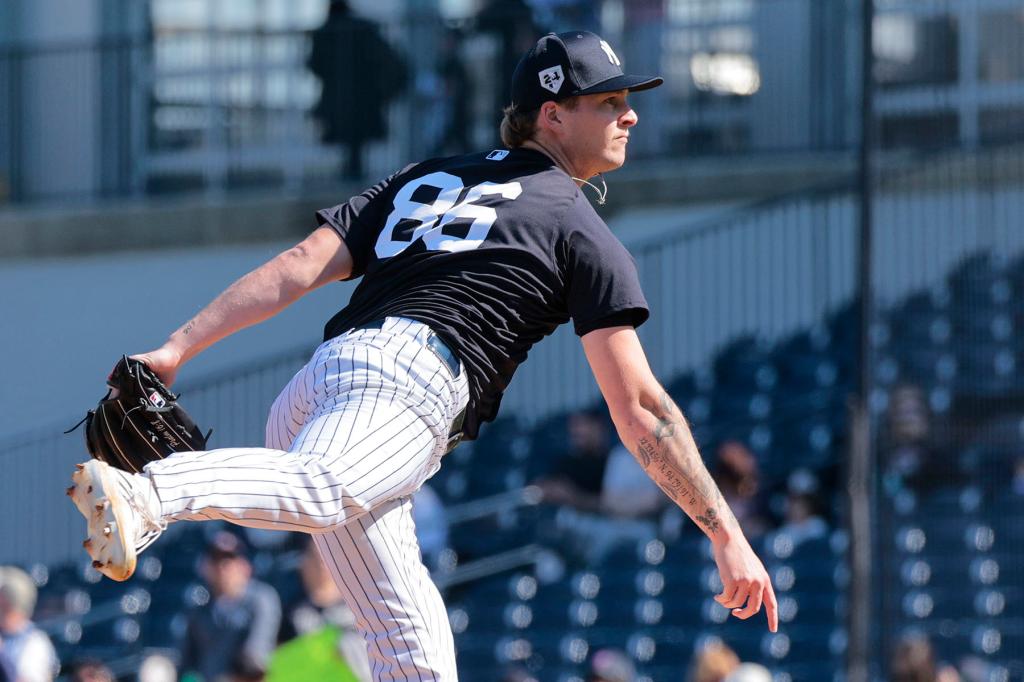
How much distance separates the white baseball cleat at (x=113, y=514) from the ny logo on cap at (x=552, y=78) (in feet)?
4.77

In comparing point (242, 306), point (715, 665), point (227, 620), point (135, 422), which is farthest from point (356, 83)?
point (135, 422)

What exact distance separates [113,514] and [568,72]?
159 cm

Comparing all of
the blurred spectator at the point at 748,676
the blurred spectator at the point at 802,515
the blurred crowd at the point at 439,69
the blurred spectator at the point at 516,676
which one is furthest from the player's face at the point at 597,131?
the blurred crowd at the point at 439,69

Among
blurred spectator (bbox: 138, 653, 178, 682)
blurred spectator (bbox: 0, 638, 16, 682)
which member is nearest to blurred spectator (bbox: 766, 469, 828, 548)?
blurred spectator (bbox: 138, 653, 178, 682)

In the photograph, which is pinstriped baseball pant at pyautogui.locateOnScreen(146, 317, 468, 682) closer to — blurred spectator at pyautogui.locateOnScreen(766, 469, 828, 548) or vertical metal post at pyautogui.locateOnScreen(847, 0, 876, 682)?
vertical metal post at pyautogui.locateOnScreen(847, 0, 876, 682)

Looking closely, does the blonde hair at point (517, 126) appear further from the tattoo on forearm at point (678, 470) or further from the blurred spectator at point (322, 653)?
the blurred spectator at point (322, 653)

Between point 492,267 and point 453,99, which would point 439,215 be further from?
point 453,99

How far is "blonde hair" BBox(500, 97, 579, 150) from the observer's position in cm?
456

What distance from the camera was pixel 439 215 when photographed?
4457 mm

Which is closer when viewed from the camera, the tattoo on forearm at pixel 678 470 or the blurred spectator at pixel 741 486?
the tattoo on forearm at pixel 678 470

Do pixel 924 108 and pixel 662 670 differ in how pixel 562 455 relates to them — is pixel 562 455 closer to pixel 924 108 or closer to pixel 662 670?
pixel 662 670

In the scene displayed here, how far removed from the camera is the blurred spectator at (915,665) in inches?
332

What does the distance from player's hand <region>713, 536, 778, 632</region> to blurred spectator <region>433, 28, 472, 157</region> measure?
1051 cm

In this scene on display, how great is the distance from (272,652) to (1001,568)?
392 centimetres
